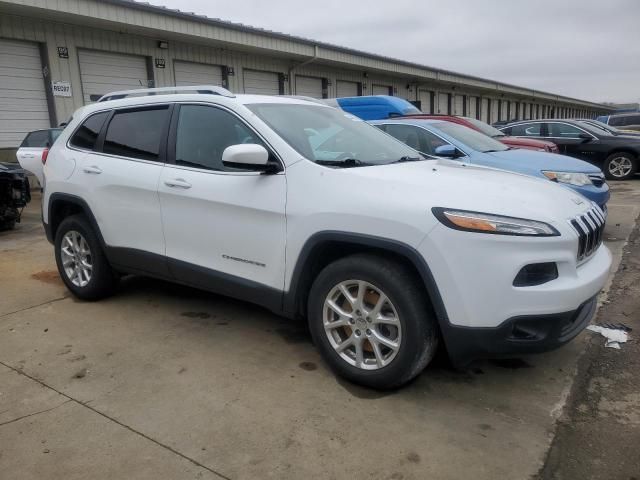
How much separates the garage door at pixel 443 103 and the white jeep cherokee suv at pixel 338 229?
90.7 feet

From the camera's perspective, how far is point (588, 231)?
9.82 feet

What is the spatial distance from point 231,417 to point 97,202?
2.42 m

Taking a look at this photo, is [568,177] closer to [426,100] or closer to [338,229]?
[338,229]

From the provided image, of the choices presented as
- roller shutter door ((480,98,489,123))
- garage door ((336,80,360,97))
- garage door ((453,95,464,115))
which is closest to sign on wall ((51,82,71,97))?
garage door ((336,80,360,97))

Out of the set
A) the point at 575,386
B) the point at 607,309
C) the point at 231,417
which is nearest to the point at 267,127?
the point at 231,417

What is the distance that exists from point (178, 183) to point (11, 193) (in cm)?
528

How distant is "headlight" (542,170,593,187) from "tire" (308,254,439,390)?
14.3ft

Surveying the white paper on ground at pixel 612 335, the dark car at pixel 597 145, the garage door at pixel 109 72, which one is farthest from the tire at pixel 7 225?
the dark car at pixel 597 145

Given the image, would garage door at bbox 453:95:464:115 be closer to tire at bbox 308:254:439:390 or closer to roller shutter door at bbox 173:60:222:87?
roller shutter door at bbox 173:60:222:87

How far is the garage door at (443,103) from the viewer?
99.1 ft

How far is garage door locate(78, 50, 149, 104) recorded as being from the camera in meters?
13.5

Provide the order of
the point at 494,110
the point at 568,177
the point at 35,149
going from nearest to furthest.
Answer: the point at 568,177 → the point at 35,149 → the point at 494,110

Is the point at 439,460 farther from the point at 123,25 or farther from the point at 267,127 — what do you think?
the point at 123,25

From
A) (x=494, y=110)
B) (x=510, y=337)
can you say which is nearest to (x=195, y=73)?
(x=510, y=337)
